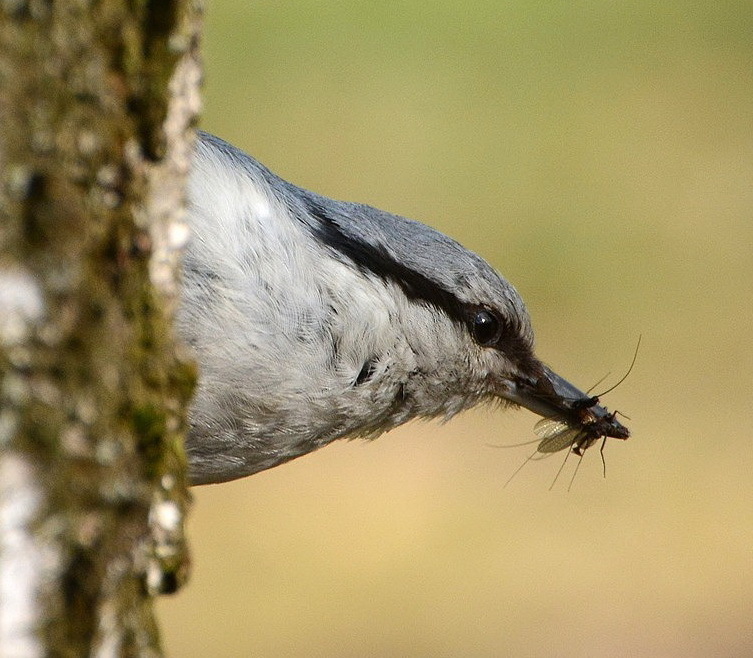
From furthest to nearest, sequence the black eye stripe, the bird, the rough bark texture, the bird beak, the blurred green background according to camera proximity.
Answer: the blurred green background < the bird beak < the black eye stripe < the bird < the rough bark texture

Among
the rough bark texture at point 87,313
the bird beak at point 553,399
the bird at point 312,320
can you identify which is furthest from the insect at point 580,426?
the rough bark texture at point 87,313

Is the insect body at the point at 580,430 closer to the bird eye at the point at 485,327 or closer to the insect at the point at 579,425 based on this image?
the insect at the point at 579,425

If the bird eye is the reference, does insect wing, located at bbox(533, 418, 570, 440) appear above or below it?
below

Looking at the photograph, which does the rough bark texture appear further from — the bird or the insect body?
the insect body

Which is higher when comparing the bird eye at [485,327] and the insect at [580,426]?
the bird eye at [485,327]

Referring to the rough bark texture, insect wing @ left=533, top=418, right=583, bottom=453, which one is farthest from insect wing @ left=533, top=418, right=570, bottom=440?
the rough bark texture

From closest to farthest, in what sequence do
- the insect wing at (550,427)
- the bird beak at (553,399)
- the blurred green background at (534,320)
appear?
1. the bird beak at (553,399)
2. the insect wing at (550,427)
3. the blurred green background at (534,320)

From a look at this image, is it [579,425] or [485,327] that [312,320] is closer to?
[485,327]

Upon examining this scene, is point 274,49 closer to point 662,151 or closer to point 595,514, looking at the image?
point 662,151
